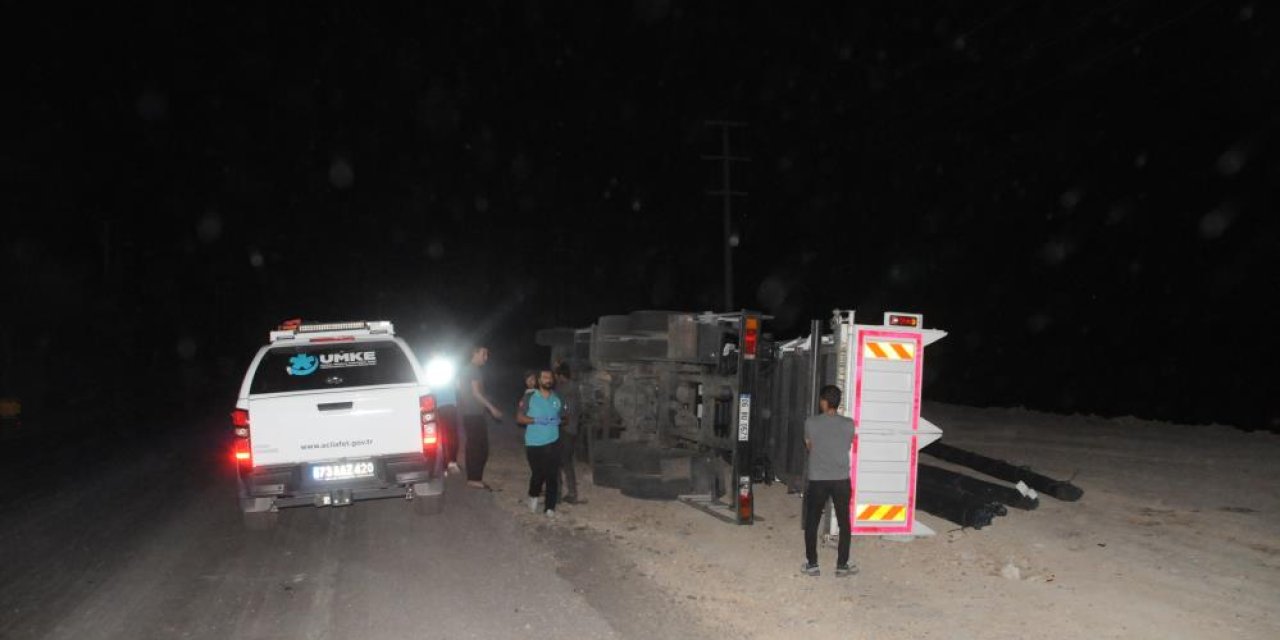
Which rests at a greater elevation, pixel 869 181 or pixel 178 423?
pixel 869 181

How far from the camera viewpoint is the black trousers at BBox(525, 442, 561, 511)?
10.1 metres

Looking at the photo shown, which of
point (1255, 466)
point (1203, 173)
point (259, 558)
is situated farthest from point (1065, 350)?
point (259, 558)

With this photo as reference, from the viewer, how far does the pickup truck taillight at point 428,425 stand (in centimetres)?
909

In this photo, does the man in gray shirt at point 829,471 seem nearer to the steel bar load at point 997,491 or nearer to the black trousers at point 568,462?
the steel bar load at point 997,491

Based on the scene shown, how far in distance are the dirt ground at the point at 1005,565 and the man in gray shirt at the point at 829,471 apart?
0.76 feet

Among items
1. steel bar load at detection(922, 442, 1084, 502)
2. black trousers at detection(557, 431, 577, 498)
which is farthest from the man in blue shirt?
steel bar load at detection(922, 442, 1084, 502)

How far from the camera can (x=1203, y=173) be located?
21.2 m

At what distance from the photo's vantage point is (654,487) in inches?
437

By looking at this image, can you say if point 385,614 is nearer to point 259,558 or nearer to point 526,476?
point 259,558

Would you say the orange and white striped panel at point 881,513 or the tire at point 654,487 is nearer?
the orange and white striped panel at point 881,513

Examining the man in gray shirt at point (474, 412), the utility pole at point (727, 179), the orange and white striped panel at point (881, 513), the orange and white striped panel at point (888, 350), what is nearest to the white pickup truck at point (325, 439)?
the man in gray shirt at point (474, 412)

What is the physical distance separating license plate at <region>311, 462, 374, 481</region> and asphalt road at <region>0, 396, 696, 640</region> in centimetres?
62

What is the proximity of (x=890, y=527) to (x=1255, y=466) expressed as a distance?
27.5 feet

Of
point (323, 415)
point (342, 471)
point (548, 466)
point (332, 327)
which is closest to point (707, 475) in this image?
point (548, 466)
